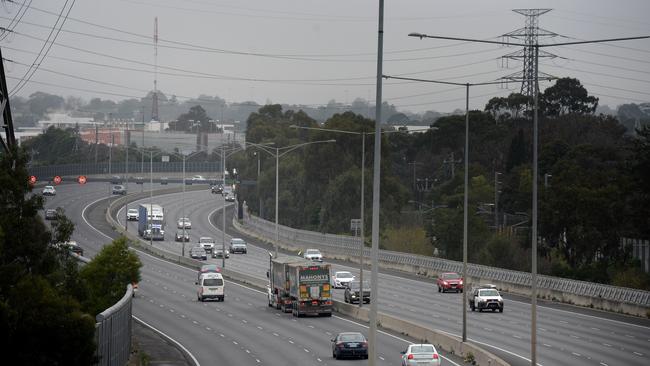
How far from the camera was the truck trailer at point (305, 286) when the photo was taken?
6869 centimetres

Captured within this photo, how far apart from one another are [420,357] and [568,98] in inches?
5372

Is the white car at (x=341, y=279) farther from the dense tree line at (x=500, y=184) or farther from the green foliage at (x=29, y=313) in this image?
the green foliage at (x=29, y=313)

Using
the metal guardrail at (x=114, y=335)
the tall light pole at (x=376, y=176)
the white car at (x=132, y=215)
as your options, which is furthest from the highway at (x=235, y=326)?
the white car at (x=132, y=215)

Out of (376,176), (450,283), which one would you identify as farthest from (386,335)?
(376,176)

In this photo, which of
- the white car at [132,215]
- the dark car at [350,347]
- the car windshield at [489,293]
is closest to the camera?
the dark car at [350,347]

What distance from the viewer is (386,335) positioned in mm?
58719

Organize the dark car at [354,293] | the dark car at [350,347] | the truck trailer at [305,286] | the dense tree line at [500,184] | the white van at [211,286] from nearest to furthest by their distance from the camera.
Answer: the dark car at [350,347]
the truck trailer at [305,286]
the dark car at [354,293]
the white van at [211,286]
the dense tree line at [500,184]

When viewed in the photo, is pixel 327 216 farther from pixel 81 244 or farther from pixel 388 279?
pixel 388 279

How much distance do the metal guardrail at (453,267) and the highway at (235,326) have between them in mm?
15338

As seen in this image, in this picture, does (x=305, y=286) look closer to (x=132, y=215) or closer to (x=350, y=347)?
(x=350, y=347)

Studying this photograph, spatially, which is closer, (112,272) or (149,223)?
(112,272)

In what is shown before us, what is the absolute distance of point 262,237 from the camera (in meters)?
150

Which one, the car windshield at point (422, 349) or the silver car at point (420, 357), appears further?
the car windshield at point (422, 349)

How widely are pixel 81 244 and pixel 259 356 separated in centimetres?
7491
